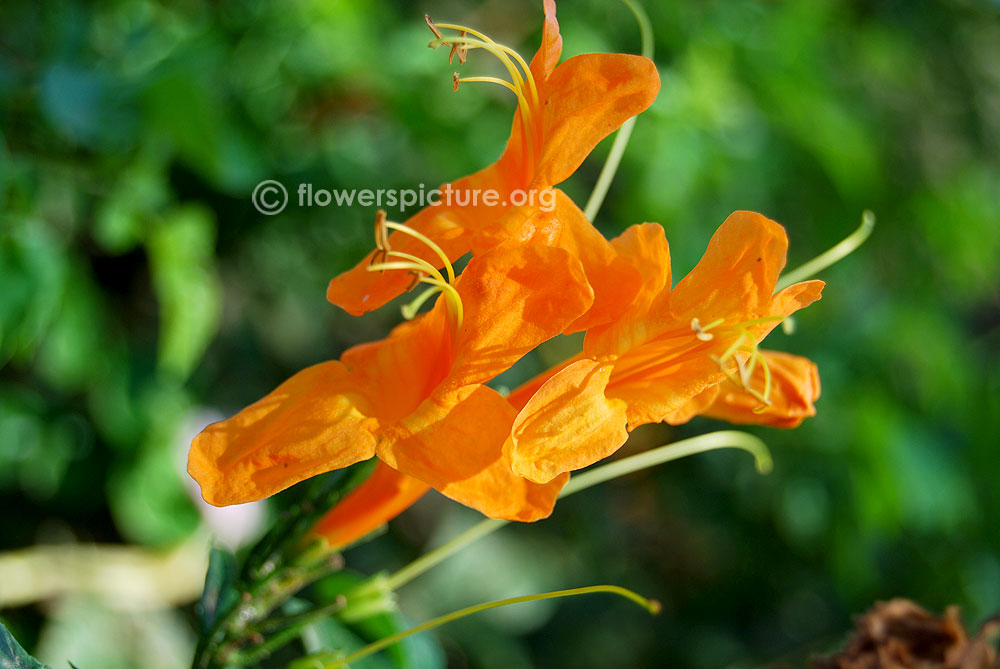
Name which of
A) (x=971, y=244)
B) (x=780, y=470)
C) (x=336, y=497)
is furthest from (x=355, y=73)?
(x=971, y=244)

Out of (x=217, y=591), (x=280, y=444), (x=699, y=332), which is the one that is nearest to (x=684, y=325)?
(x=699, y=332)

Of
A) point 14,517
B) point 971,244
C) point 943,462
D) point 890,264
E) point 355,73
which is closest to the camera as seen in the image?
point 355,73

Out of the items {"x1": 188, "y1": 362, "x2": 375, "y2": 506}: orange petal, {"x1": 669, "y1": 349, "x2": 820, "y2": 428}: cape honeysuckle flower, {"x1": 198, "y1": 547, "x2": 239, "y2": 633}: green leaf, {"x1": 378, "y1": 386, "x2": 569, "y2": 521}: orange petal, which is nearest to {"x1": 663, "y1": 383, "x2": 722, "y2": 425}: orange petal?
{"x1": 669, "y1": 349, "x2": 820, "y2": 428}: cape honeysuckle flower

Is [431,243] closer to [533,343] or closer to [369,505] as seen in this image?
[533,343]

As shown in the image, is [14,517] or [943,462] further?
[943,462]

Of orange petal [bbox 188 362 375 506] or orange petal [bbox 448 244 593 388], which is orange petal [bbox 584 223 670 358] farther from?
orange petal [bbox 188 362 375 506]

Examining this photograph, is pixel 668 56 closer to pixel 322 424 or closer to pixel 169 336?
pixel 169 336

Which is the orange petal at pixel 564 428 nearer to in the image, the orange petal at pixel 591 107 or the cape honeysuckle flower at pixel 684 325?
the cape honeysuckle flower at pixel 684 325
